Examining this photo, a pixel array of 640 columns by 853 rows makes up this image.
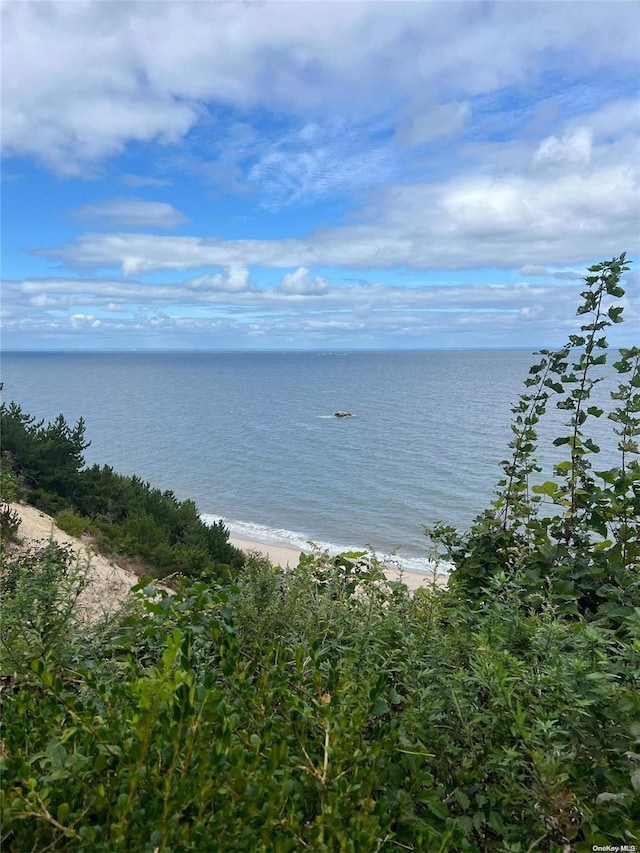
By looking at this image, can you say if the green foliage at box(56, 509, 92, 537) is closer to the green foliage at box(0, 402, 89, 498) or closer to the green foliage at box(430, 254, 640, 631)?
the green foliage at box(0, 402, 89, 498)

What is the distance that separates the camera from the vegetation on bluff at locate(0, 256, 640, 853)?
124 cm

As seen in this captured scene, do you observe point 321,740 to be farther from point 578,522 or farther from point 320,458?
point 320,458

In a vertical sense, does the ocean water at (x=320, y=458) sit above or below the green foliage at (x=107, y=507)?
below

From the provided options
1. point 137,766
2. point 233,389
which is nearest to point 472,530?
point 137,766

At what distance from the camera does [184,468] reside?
37094 millimetres

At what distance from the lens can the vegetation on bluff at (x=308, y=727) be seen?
124cm

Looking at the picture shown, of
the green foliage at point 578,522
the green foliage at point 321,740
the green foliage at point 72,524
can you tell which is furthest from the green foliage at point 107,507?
the green foliage at point 321,740

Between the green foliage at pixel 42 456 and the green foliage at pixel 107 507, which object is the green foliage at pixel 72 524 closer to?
the green foliage at pixel 107 507

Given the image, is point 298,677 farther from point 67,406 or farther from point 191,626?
point 67,406

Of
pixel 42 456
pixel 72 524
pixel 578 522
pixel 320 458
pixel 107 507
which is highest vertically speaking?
pixel 578 522

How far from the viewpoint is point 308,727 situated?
5.18 feet

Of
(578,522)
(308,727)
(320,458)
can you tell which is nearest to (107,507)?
(578,522)

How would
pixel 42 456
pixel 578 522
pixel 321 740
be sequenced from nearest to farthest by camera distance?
pixel 321 740
pixel 578 522
pixel 42 456

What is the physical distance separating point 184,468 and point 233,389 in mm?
79277
